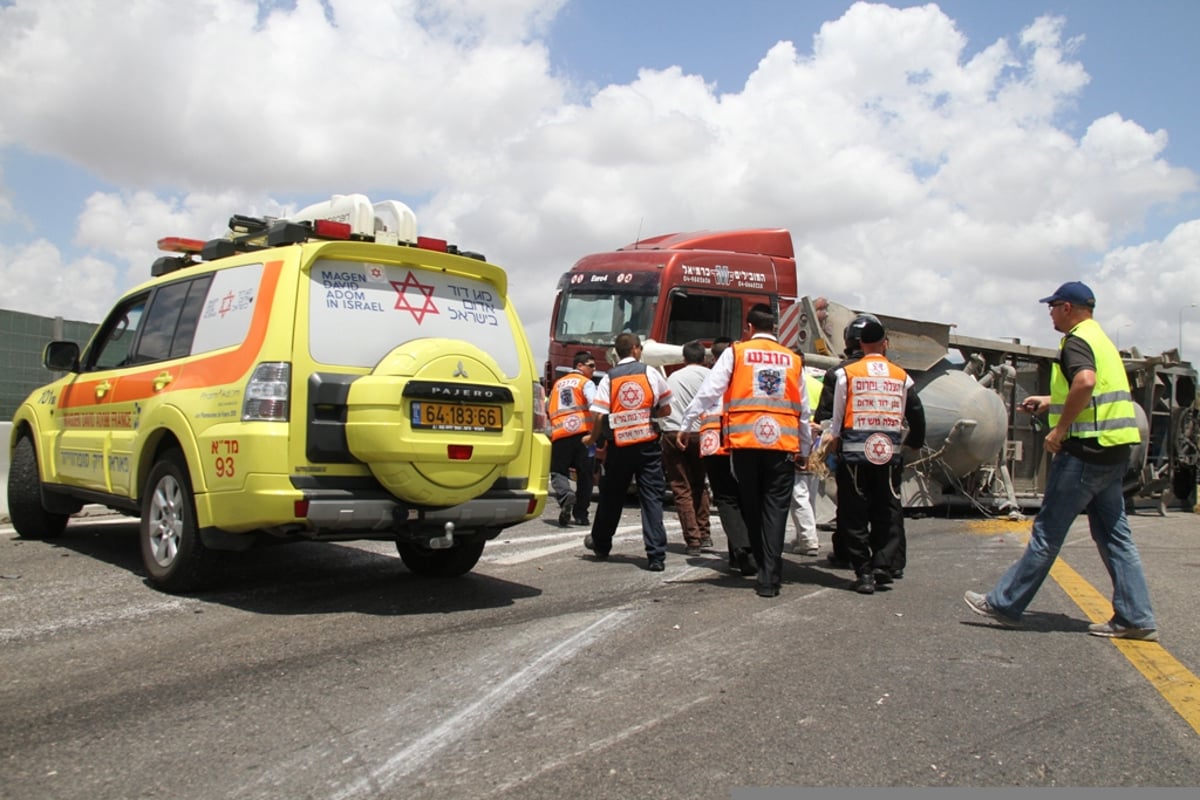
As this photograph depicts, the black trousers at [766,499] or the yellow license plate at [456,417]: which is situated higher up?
the yellow license plate at [456,417]

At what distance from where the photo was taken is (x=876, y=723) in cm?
379

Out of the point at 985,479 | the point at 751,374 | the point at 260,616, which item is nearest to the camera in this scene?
the point at 260,616

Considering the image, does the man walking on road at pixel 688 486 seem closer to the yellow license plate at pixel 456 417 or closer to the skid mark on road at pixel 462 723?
the yellow license plate at pixel 456 417

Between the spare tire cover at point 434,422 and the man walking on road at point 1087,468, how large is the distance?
2.79 meters

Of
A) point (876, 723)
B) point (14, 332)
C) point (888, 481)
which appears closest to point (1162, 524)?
point (888, 481)

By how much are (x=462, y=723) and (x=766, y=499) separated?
10.4 feet

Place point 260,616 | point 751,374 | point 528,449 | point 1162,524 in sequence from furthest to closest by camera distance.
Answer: point 1162,524 → point 751,374 → point 528,449 → point 260,616

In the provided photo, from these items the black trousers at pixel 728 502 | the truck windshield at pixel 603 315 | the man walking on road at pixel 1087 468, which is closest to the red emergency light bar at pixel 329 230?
the black trousers at pixel 728 502

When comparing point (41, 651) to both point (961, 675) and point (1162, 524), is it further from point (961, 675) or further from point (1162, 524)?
point (1162, 524)

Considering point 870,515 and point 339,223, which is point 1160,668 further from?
point 339,223

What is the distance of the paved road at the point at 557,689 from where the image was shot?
329 cm

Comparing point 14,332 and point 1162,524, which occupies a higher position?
point 14,332

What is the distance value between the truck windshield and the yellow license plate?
26.4ft

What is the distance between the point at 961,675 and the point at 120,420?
508 centimetres
